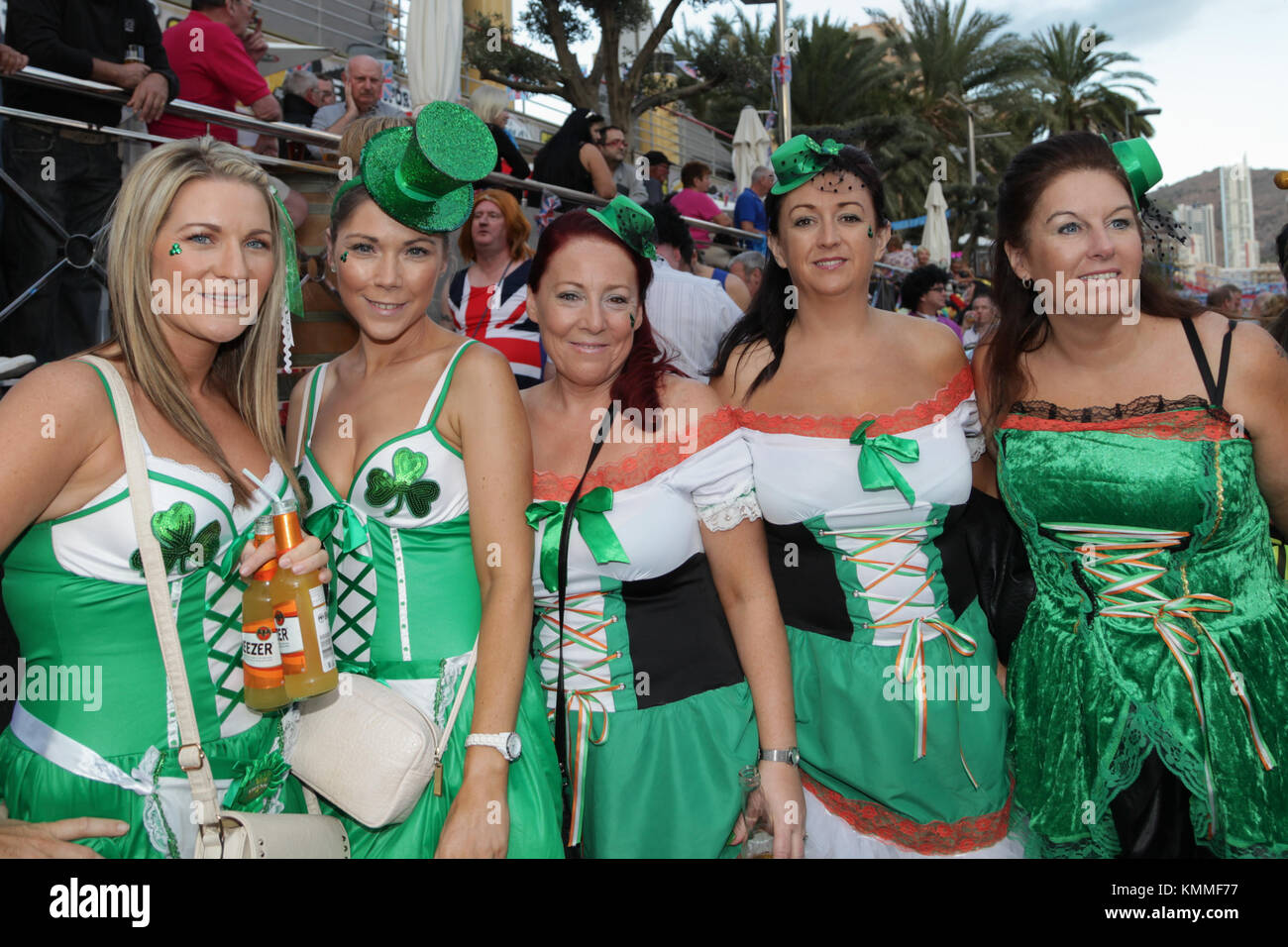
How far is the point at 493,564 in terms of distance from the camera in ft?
6.79

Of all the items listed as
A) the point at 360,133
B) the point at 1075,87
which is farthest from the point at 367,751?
the point at 1075,87

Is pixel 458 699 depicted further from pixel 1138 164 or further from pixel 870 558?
pixel 1138 164

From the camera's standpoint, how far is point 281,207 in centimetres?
221

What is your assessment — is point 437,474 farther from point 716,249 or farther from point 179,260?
Answer: point 716,249

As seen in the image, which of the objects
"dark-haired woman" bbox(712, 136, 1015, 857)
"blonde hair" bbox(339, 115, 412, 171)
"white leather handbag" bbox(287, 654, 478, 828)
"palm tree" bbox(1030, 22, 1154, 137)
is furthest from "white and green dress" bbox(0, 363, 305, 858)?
"palm tree" bbox(1030, 22, 1154, 137)

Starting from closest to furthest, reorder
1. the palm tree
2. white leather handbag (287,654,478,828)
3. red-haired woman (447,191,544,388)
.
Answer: white leather handbag (287,654,478,828)
red-haired woman (447,191,544,388)
the palm tree

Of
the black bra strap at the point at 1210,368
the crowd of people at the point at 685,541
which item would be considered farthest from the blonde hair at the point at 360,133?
the black bra strap at the point at 1210,368

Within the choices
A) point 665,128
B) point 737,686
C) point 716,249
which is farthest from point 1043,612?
point 665,128

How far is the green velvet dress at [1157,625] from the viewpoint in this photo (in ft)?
7.16

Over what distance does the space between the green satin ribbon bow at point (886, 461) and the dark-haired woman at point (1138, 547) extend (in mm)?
263

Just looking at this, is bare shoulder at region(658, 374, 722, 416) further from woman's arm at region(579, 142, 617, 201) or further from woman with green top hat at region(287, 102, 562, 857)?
woman's arm at region(579, 142, 617, 201)

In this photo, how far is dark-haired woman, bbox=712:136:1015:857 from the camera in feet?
7.91

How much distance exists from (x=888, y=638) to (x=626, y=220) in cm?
127
